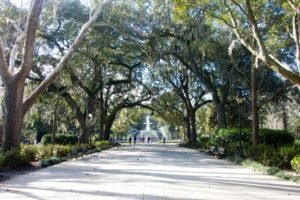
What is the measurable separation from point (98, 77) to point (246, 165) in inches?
744

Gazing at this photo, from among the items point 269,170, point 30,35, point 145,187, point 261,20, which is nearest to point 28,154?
point 30,35

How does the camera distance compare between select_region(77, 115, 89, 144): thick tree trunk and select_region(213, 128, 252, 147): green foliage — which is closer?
select_region(213, 128, 252, 147): green foliage

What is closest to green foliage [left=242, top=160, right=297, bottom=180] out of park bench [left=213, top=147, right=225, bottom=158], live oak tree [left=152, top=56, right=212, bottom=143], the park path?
the park path

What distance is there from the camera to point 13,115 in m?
14.1

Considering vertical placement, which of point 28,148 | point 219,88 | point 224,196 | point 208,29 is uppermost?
point 208,29

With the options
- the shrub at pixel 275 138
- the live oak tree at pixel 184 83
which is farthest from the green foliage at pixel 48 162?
the live oak tree at pixel 184 83

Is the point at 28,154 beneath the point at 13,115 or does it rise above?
beneath

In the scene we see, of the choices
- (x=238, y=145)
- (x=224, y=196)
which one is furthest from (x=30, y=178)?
(x=238, y=145)

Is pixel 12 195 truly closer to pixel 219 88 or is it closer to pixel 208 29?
pixel 208 29

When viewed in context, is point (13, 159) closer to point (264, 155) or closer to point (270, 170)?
point (270, 170)

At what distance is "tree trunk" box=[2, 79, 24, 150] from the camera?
1399 centimetres

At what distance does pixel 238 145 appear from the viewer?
1953 centimetres

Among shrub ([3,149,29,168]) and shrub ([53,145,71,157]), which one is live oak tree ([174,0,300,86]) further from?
shrub ([53,145,71,157])

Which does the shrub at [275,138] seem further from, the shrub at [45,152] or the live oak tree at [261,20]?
the shrub at [45,152]
